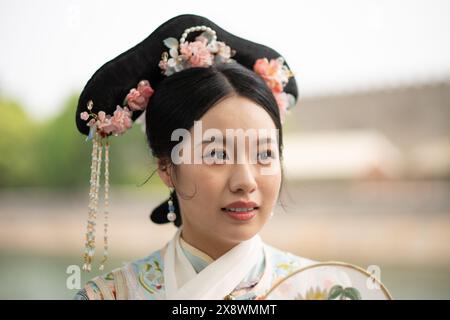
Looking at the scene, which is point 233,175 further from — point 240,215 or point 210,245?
point 210,245

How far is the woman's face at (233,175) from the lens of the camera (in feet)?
4.28

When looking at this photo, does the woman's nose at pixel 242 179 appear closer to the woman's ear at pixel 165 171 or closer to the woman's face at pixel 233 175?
the woman's face at pixel 233 175

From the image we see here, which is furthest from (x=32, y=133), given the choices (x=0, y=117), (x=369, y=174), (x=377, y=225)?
(x=377, y=225)

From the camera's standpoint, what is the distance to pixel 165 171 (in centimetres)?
144

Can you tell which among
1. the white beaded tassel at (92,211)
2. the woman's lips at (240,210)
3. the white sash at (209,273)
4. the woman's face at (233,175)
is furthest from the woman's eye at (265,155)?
the white beaded tassel at (92,211)

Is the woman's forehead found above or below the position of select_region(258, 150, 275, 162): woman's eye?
above

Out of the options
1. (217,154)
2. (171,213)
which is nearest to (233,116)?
(217,154)

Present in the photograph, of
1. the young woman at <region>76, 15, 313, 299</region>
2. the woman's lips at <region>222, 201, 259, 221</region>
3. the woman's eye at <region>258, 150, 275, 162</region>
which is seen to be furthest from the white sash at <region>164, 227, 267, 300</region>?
the woman's eye at <region>258, 150, 275, 162</region>

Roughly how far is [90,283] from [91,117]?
39 centimetres

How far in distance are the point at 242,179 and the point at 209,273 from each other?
9.2 inches

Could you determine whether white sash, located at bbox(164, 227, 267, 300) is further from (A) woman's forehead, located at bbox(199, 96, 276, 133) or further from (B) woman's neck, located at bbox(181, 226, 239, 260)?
(A) woman's forehead, located at bbox(199, 96, 276, 133)

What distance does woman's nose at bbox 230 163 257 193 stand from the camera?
1285 millimetres

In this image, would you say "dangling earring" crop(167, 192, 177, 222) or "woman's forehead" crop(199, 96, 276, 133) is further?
"dangling earring" crop(167, 192, 177, 222)
